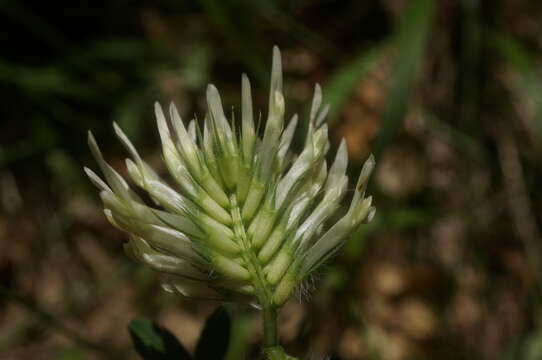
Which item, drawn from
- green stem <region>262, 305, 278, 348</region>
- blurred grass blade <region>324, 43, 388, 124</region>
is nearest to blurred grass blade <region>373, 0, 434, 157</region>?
blurred grass blade <region>324, 43, 388, 124</region>

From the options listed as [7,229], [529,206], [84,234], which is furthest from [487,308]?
[7,229]

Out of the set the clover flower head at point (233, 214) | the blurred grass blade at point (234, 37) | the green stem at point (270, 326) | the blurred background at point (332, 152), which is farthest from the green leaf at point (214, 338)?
the blurred grass blade at point (234, 37)

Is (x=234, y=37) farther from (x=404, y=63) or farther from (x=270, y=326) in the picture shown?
(x=270, y=326)

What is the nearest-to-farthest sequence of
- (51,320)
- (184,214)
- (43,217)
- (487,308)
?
(184,214) → (51,320) → (487,308) → (43,217)

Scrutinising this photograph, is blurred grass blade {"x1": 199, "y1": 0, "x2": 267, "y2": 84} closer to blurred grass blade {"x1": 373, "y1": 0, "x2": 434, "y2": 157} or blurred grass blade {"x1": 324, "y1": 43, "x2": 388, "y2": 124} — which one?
blurred grass blade {"x1": 324, "y1": 43, "x2": 388, "y2": 124}

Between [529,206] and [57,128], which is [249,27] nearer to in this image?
[57,128]
